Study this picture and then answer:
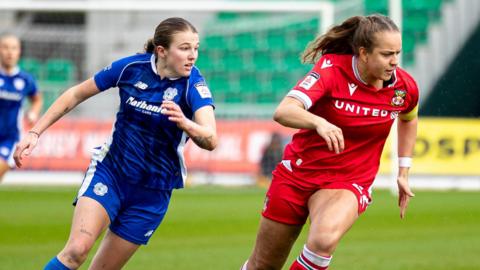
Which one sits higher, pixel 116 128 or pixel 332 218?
pixel 116 128

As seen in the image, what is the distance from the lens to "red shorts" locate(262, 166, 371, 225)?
6.01 m

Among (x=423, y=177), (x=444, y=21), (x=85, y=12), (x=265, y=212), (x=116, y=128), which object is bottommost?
(x=423, y=177)

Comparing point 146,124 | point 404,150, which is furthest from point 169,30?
point 404,150

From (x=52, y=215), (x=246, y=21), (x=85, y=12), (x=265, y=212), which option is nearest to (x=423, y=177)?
(x=246, y=21)

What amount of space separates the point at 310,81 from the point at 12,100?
7848 mm

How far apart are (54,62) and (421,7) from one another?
11860mm

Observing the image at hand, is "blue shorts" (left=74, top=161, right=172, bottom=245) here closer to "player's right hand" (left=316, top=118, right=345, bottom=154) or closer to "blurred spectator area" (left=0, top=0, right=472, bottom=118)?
"player's right hand" (left=316, top=118, right=345, bottom=154)

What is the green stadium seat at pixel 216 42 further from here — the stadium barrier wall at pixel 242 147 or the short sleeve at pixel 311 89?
the short sleeve at pixel 311 89

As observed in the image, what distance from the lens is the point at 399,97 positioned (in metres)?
6.13

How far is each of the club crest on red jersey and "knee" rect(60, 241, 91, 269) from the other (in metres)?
2.27

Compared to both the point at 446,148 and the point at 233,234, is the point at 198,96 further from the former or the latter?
the point at 446,148

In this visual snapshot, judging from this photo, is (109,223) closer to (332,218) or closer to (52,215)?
(332,218)

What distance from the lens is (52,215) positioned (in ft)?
46.7

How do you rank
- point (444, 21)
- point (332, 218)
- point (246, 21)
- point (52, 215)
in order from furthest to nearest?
point (444, 21), point (246, 21), point (52, 215), point (332, 218)
